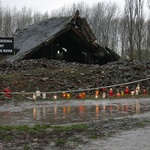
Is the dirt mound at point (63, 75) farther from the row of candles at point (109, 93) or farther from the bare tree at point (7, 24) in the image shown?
the bare tree at point (7, 24)

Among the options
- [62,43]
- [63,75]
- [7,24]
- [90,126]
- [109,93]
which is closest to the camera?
[90,126]

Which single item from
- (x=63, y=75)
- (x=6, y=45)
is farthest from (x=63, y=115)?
(x=63, y=75)

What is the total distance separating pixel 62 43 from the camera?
32.2 meters

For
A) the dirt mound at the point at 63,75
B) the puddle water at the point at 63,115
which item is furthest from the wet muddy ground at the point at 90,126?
the dirt mound at the point at 63,75

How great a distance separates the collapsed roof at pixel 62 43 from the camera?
2622 cm

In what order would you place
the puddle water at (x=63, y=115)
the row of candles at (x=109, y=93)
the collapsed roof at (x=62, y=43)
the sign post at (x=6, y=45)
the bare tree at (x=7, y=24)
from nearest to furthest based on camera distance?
the puddle water at (x=63, y=115), the sign post at (x=6, y=45), the row of candles at (x=109, y=93), the collapsed roof at (x=62, y=43), the bare tree at (x=7, y=24)

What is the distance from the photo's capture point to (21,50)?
86.6 ft

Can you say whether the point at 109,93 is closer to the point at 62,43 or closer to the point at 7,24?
the point at 62,43

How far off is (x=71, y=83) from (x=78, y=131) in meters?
11.8

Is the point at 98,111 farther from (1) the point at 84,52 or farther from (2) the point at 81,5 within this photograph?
(2) the point at 81,5

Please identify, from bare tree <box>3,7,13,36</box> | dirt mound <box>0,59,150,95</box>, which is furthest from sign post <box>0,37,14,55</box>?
bare tree <box>3,7,13,36</box>

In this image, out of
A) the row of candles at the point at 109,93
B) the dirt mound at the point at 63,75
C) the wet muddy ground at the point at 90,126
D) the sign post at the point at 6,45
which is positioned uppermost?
the sign post at the point at 6,45

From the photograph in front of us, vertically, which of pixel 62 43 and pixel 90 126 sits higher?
pixel 62 43

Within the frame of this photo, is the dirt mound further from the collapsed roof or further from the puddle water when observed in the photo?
the puddle water
